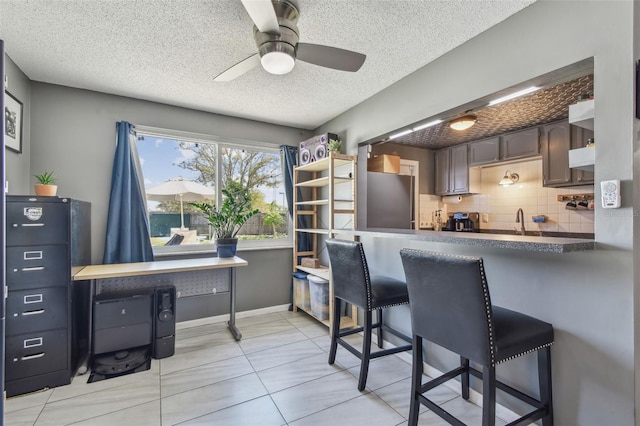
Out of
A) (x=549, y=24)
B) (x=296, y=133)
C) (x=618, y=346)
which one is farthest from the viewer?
(x=296, y=133)

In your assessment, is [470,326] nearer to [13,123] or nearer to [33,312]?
[33,312]

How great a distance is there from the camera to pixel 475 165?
4.21 m

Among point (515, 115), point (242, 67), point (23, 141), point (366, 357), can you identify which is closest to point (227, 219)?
point (242, 67)

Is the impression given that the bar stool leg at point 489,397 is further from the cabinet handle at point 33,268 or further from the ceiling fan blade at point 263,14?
the cabinet handle at point 33,268

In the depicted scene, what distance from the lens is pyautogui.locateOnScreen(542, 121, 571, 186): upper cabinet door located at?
3322 mm

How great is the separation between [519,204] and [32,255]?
5.22m

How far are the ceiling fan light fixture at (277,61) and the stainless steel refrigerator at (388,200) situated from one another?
1709 mm

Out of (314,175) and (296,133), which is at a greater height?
(296,133)

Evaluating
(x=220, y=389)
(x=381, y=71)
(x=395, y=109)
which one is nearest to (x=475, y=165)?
(x=395, y=109)

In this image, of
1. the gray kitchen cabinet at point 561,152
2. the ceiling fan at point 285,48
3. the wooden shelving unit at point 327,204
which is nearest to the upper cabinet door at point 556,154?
the gray kitchen cabinet at point 561,152

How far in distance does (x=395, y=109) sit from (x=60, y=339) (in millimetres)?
3188

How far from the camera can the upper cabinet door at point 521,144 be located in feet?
11.8

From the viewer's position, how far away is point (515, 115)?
3.25 m

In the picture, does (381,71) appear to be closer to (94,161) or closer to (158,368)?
(94,161)
